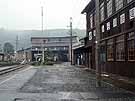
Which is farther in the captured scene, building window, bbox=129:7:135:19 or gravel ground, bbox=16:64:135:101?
building window, bbox=129:7:135:19

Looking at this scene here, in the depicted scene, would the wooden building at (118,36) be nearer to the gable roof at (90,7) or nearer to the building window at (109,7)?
the building window at (109,7)

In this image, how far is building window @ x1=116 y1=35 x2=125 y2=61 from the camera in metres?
32.7

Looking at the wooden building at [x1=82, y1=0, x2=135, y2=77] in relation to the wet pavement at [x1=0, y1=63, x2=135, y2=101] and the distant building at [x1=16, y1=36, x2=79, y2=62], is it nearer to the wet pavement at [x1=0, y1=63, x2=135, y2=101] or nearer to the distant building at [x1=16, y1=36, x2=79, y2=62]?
the wet pavement at [x1=0, y1=63, x2=135, y2=101]

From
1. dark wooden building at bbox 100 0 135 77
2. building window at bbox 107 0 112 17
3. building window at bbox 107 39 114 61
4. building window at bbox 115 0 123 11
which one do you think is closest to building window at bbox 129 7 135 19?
dark wooden building at bbox 100 0 135 77

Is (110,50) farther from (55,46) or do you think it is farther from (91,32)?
(55,46)

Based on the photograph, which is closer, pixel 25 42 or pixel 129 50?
pixel 129 50

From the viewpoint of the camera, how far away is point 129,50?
101 ft

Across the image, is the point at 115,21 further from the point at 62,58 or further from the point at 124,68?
the point at 62,58

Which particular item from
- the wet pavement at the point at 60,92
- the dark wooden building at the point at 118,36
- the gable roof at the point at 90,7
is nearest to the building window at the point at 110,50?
the dark wooden building at the point at 118,36

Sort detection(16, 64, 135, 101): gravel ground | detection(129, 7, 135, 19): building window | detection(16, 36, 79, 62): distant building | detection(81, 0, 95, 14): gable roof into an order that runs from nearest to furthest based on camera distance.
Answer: detection(16, 64, 135, 101): gravel ground < detection(129, 7, 135, 19): building window < detection(81, 0, 95, 14): gable roof < detection(16, 36, 79, 62): distant building

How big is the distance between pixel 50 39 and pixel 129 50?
114636mm

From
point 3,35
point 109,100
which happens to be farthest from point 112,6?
point 3,35

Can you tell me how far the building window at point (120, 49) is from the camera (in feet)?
107

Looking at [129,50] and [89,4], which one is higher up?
[89,4]
